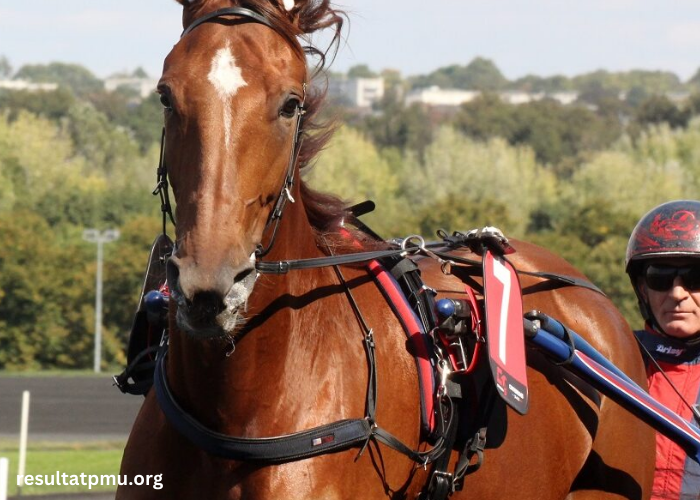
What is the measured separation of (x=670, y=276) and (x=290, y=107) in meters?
2.44

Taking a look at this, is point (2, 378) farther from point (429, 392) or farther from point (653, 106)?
point (653, 106)

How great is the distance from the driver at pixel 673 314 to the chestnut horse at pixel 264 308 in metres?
1.01

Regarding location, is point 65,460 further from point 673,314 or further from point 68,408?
point 673,314

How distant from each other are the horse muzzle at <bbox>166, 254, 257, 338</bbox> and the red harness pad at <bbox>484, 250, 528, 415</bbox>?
3.56 feet

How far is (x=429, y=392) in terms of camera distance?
12.0ft

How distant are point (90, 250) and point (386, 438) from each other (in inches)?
1444

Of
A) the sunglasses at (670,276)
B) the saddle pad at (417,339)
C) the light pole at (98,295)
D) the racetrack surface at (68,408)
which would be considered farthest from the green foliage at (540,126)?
the saddle pad at (417,339)

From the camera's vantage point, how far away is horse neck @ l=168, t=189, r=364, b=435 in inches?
128

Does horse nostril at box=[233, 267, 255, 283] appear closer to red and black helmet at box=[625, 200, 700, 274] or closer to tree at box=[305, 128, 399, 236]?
red and black helmet at box=[625, 200, 700, 274]

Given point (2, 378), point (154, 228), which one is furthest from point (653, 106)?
point (2, 378)

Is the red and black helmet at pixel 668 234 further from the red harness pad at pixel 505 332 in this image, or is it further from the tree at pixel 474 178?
the tree at pixel 474 178

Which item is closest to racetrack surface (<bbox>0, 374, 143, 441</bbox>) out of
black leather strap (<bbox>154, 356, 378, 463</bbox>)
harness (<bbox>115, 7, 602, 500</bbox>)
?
harness (<bbox>115, 7, 602, 500</bbox>)

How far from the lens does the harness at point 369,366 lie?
322cm

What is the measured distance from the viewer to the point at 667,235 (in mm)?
4895
